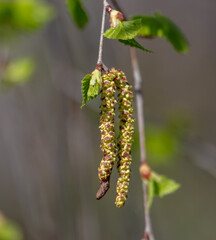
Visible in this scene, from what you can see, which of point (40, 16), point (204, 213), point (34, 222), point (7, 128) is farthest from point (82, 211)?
point (204, 213)

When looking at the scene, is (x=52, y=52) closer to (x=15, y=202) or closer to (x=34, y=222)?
(x=34, y=222)

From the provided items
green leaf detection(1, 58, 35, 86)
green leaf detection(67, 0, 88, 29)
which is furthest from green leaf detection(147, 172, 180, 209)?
green leaf detection(1, 58, 35, 86)

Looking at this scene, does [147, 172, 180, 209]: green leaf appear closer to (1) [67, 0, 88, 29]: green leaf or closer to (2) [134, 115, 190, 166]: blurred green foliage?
(1) [67, 0, 88, 29]: green leaf

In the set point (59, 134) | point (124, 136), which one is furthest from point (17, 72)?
point (124, 136)

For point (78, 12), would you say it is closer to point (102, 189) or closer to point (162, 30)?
point (162, 30)

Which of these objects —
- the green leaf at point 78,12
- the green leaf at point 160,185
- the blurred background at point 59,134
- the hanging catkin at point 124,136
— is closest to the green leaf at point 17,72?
the blurred background at point 59,134

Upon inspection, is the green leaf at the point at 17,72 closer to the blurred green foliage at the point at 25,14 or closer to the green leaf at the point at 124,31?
the blurred green foliage at the point at 25,14

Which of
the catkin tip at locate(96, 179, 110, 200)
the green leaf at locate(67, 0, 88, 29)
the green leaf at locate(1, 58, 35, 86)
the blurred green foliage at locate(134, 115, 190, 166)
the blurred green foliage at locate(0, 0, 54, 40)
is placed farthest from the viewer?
the blurred green foliage at locate(134, 115, 190, 166)
